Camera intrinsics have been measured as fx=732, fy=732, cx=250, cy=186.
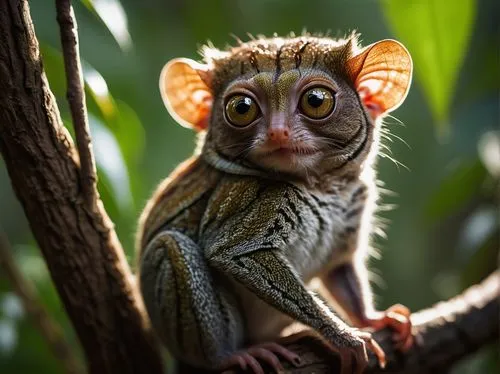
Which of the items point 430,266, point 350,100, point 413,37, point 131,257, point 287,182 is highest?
point 413,37

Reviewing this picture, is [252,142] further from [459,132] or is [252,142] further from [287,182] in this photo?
[459,132]

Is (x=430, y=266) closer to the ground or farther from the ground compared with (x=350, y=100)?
closer to the ground

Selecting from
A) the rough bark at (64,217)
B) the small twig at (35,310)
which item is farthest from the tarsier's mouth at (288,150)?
the small twig at (35,310)

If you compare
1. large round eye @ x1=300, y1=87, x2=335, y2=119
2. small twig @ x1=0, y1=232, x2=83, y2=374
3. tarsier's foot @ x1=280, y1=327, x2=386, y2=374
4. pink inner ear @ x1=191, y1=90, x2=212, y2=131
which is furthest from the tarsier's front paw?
small twig @ x1=0, y1=232, x2=83, y2=374

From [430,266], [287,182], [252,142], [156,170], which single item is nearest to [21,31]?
[252,142]

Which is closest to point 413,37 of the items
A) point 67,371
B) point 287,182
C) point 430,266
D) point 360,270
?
point 287,182

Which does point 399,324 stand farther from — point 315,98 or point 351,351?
point 315,98

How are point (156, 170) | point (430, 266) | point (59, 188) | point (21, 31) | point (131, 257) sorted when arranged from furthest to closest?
point (430, 266), point (156, 170), point (131, 257), point (59, 188), point (21, 31)

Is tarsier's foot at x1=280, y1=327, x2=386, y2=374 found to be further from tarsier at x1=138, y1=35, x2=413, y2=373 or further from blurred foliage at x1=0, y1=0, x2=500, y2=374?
blurred foliage at x1=0, y1=0, x2=500, y2=374

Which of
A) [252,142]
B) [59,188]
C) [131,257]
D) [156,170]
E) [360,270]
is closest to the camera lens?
[59,188]

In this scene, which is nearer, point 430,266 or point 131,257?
point 131,257
